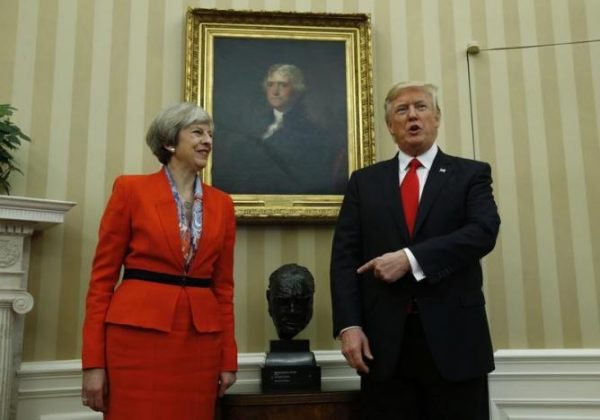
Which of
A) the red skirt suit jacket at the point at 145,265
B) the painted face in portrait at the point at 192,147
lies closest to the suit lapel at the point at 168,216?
the red skirt suit jacket at the point at 145,265

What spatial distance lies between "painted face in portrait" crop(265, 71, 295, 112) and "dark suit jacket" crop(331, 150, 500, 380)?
35.3 inches

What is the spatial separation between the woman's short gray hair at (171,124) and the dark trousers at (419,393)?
2.96 feet

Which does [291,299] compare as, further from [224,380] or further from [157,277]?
[157,277]

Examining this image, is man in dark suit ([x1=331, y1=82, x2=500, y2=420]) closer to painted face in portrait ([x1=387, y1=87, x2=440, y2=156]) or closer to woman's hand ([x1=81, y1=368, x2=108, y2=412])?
painted face in portrait ([x1=387, y1=87, x2=440, y2=156])

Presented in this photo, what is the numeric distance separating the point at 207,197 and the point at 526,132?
1.70 m

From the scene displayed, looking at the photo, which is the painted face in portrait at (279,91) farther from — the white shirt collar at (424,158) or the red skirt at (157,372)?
the red skirt at (157,372)

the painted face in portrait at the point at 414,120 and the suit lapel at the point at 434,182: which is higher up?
the painted face in portrait at the point at 414,120

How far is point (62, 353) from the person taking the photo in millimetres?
2387

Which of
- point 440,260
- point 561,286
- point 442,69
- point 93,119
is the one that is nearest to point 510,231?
point 561,286

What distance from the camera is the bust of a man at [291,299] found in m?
2.12

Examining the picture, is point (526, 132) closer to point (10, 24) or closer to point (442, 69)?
point (442, 69)

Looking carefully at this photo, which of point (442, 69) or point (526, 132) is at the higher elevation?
point (442, 69)

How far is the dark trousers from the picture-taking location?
1.59 meters

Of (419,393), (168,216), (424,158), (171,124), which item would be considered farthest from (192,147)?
(419,393)
